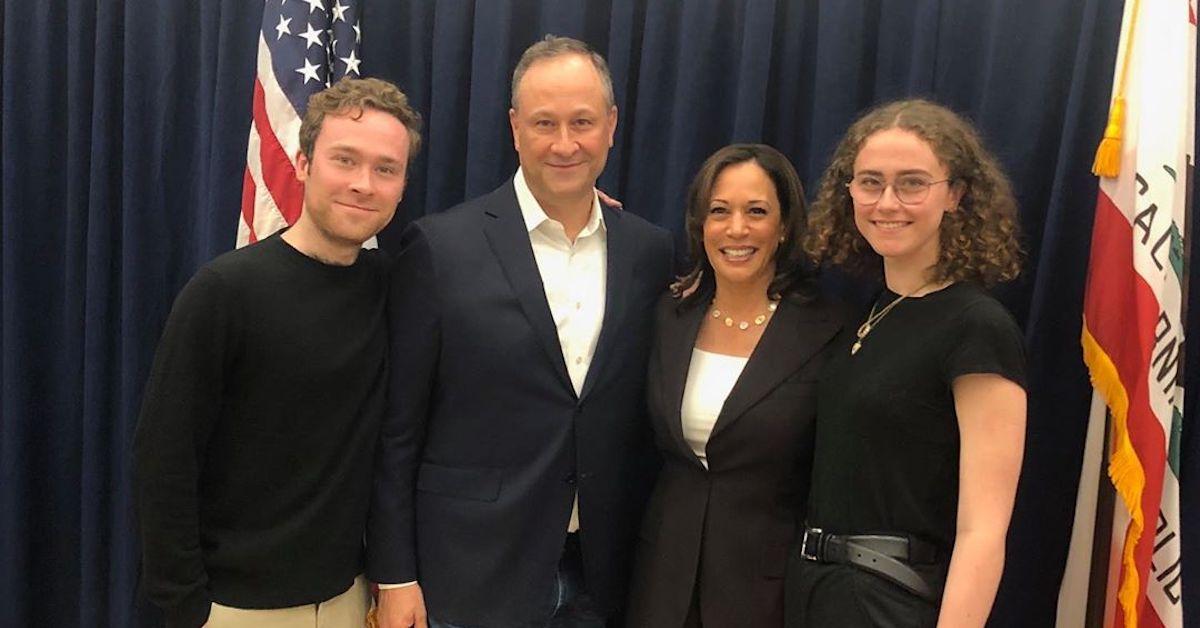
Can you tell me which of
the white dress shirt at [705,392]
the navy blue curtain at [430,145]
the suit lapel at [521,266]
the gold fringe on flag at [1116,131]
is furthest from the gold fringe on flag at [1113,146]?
the suit lapel at [521,266]

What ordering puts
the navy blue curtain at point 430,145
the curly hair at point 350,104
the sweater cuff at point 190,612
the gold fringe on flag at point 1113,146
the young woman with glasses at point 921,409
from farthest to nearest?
1. the navy blue curtain at point 430,145
2. the gold fringe on flag at point 1113,146
3. the curly hair at point 350,104
4. the sweater cuff at point 190,612
5. the young woman with glasses at point 921,409

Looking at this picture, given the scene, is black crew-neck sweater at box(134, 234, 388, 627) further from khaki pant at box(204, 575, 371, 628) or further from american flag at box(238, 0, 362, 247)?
american flag at box(238, 0, 362, 247)

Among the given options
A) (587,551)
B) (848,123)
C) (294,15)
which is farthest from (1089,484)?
(294,15)

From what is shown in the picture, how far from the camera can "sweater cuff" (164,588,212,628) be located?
140 centimetres

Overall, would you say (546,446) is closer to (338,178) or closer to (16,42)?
(338,178)

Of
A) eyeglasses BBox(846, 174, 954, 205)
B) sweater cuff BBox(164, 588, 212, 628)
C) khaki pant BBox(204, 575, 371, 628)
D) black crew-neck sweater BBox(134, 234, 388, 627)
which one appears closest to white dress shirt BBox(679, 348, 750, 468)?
eyeglasses BBox(846, 174, 954, 205)

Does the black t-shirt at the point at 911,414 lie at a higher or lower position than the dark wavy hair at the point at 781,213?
lower

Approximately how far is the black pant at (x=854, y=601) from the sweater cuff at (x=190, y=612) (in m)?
1.06

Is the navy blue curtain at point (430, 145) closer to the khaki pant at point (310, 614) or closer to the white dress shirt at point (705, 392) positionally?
the white dress shirt at point (705, 392)

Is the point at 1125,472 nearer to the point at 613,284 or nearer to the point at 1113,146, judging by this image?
the point at 1113,146

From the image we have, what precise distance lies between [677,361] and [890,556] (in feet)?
1.75

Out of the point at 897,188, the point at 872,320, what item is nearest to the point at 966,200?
the point at 897,188

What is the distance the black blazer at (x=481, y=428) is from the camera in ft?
5.12

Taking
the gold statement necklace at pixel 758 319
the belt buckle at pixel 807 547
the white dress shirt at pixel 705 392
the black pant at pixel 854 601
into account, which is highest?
the gold statement necklace at pixel 758 319
